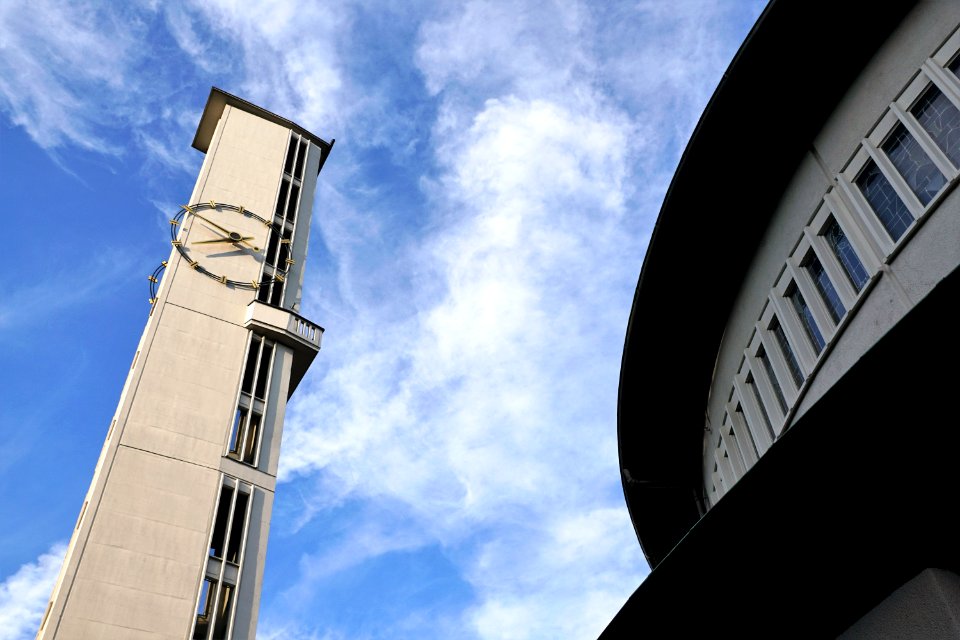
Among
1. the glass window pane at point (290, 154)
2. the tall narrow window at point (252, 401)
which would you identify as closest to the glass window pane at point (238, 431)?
the tall narrow window at point (252, 401)

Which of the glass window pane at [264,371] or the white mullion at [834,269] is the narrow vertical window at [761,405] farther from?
the glass window pane at [264,371]

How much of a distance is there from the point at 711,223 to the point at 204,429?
70.5 ft

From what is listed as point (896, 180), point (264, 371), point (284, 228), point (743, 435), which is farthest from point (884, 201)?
point (284, 228)

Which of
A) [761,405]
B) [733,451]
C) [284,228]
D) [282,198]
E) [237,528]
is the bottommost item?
[761,405]

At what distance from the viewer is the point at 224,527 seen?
30.5 m

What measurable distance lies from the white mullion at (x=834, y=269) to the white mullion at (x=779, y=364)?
2.15 meters

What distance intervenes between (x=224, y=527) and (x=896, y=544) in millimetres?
25460

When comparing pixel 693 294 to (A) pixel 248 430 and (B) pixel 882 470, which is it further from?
(A) pixel 248 430

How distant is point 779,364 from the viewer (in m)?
16.9

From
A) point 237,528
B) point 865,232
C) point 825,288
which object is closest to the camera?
point 865,232

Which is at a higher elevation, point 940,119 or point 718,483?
point 718,483

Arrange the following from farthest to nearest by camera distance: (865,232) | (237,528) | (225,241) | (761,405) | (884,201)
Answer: (225,241) < (237,528) < (761,405) < (865,232) < (884,201)

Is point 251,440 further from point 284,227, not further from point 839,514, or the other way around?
point 839,514

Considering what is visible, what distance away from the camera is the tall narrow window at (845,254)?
14578mm
